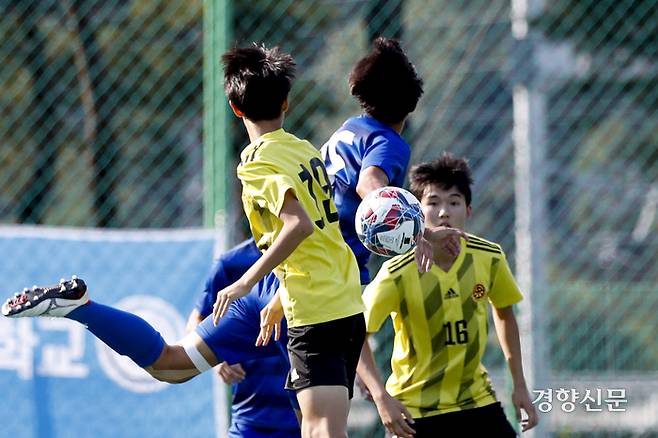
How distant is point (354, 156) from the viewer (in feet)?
14.4

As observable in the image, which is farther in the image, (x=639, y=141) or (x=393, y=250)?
(x=639, y=141)

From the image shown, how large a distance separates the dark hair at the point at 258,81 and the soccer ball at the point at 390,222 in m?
0.46

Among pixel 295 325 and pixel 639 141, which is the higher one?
pixel 639 141

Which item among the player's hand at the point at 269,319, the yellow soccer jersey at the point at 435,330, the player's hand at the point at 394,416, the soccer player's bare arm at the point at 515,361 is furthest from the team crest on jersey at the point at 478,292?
the player's hand at the point at 269,319

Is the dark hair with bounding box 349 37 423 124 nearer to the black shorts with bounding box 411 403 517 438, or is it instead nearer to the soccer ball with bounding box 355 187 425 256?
the soccer ball with bounding box 355 187 425 256

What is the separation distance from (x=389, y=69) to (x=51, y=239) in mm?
2342

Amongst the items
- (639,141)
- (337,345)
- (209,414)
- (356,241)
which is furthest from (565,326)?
(639,141)

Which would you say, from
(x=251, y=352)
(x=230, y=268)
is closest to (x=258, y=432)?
(x=251, y=352)

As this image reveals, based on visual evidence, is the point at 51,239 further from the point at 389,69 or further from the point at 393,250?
the point at 393,250

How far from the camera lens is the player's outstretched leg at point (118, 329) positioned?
163 inches

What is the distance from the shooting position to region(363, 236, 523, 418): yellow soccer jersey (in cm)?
468

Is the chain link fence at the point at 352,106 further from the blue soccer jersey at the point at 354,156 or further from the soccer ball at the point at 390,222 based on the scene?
the soccer ball at the point at 390,222

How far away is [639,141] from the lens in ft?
38.9

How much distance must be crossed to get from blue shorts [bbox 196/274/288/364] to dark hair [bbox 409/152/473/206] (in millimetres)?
772
